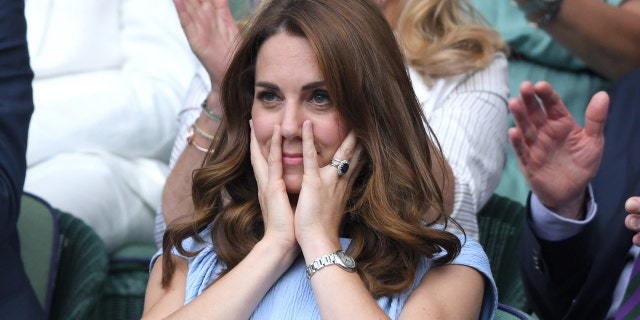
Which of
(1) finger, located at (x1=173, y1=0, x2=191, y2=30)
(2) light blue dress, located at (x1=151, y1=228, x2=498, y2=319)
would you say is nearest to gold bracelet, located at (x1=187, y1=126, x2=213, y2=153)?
(1) finger, located at (x1=173, y1=0, x2=191, y2=30)

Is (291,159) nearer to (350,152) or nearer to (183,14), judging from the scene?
(350,152)

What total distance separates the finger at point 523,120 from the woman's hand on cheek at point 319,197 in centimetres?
39

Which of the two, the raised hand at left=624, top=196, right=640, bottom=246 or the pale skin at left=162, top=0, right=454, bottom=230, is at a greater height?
the raised hand at left=624, top=196, right=640, bottom=246

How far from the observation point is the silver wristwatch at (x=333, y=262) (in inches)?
77.0

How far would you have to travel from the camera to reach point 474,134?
2748 mm

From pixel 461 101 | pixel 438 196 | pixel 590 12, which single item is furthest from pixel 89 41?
pixel 438 196

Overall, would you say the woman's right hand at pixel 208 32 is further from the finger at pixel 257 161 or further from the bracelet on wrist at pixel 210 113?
the finger at pixel 257 161

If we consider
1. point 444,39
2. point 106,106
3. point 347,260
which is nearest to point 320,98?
point 347,260

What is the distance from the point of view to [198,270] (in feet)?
7.04

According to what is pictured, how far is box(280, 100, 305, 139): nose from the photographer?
6.66ft

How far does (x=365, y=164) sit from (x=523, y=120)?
39 cm

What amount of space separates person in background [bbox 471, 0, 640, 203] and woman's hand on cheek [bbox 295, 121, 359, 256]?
A: 42.6 inches

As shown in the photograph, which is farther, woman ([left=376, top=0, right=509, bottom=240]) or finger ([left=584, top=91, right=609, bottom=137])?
woman ([left=376, top=0, right=509, bottom=240])

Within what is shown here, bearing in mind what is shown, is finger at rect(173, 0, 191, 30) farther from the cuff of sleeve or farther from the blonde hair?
the cuff of sleeve
